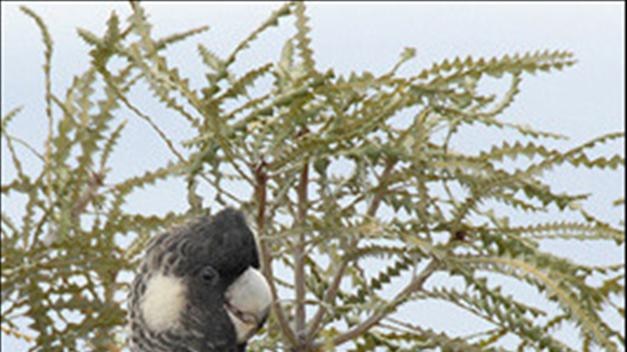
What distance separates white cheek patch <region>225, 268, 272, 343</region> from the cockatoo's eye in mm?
28

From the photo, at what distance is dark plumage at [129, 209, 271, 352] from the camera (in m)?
1.83

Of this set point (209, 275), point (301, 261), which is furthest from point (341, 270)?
point (209, 275)

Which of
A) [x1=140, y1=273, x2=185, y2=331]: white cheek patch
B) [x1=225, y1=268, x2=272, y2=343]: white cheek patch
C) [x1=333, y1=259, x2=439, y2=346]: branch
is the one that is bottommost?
[x1=333, y1=259, x2=439, y2=346]: branch

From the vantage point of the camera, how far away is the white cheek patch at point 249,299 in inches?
72.1

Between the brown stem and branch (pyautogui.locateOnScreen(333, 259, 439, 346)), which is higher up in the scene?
the brown stem

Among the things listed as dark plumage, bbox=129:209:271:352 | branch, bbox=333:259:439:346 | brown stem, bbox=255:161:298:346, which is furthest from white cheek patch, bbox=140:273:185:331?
branch, bbox=333:259:439:346

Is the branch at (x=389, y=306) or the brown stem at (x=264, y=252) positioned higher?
the brown stem at (x=264, y=252)

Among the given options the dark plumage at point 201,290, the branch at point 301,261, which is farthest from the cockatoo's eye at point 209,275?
the branch at point 301,261

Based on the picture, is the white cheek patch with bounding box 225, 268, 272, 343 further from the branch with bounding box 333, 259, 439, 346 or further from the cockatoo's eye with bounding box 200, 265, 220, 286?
the branch with bounding box 333, 259, 439, 346

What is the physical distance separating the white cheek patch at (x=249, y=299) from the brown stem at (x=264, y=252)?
0.02m

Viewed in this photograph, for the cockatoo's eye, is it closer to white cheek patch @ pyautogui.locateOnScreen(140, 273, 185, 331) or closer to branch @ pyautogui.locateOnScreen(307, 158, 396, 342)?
white cheek patch @ pyautogui.locateOnScreen(140, 273, 185, 331)

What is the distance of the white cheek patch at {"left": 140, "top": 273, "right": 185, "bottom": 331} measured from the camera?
186 cm

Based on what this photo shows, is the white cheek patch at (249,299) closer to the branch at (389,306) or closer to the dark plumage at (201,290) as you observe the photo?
the dark plumage at (201,290)

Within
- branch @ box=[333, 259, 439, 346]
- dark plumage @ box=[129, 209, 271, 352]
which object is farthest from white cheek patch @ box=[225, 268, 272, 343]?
branch @ box=[333, 259, 439, 346]
